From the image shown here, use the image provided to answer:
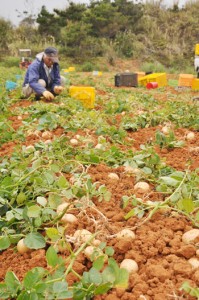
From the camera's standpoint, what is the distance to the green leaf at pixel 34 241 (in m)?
1.78

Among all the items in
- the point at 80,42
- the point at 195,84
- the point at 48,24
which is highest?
the point at 48,24

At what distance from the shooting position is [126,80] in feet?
38.1

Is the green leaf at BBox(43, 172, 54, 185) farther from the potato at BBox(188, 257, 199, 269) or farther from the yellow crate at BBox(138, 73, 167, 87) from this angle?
the yellow crate at BBox(138, 73, 167, 87)

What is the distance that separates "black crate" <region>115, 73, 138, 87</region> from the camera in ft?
37.7

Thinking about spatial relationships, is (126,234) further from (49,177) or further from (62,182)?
(49,177)

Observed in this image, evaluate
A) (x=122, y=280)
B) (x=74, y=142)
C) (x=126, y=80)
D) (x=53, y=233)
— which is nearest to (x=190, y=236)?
(x=122, y=280)

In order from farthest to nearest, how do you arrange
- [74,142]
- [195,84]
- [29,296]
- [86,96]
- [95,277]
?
[195,84]
[86,96]
[74,142]
[95,277]
[29,296]

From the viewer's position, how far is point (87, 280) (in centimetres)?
143

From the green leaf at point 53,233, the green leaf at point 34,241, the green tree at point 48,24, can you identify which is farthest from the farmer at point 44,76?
the green tree at point 48,24

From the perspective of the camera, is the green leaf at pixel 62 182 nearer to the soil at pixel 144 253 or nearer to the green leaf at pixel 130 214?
the soil at pixel 144 253

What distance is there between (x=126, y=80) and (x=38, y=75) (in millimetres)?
5196

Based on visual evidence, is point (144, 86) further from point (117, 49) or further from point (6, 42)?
point (6, 42)

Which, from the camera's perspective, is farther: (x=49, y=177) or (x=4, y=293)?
(x=49, y=177)

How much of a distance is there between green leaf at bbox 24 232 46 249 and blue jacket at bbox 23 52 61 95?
4791mm
